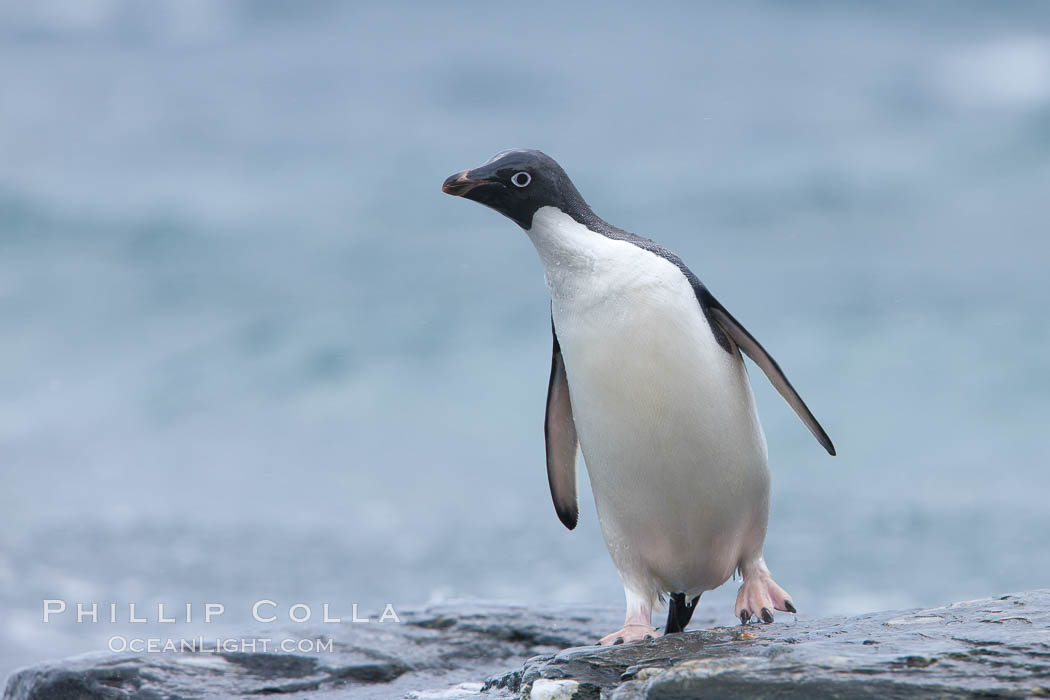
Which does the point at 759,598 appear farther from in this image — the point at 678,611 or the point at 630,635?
the point at 630,635

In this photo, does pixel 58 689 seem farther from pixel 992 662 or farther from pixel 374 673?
pixel 992 662

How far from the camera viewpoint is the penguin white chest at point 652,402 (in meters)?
3.46

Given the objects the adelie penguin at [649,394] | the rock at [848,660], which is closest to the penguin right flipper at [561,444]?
the adelie penguin at [649,394]

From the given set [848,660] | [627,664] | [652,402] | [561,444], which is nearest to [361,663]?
[561,444]

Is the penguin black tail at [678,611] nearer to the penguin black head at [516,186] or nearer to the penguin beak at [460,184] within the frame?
the penguin black head at [516,186]

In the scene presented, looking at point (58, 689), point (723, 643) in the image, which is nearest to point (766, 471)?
point (723, 643)

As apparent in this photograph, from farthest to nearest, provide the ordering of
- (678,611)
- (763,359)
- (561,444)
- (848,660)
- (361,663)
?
(361,663)
(561,444)
(678,611)
(763,359)
(848,660)

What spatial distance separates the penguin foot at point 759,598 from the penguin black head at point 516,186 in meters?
1.35

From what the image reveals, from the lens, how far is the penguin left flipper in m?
3.64

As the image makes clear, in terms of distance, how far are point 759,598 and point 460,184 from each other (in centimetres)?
166

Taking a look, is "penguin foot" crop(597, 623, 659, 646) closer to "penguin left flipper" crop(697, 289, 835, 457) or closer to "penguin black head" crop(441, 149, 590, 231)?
"penguin left flipper" crop(697, 289, 835, 457)

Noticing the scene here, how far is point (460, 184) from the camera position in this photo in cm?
348

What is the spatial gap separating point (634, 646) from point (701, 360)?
99 centimetres

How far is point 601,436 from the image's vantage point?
3582mm
